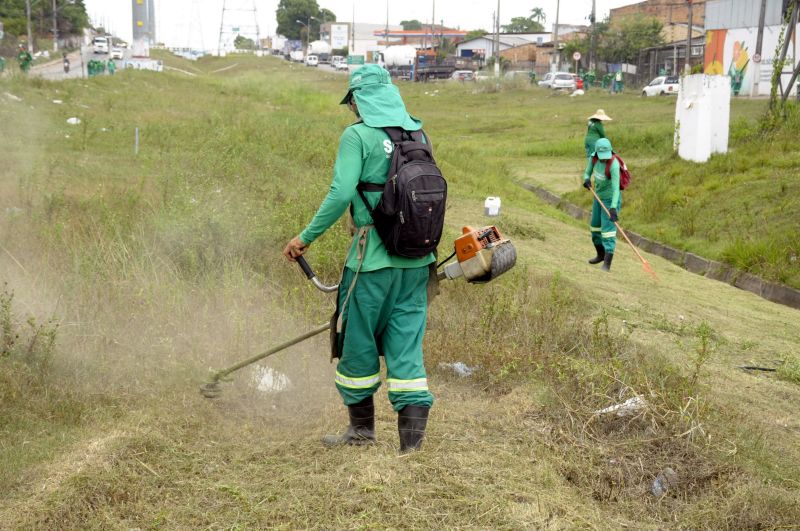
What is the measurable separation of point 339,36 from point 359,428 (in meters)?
119

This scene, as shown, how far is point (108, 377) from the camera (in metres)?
5.00

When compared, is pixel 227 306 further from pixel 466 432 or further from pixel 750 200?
pixel 750 200

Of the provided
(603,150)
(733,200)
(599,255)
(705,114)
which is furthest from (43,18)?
(603,150)

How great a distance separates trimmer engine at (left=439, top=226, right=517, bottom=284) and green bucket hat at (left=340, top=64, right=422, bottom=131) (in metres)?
0.59

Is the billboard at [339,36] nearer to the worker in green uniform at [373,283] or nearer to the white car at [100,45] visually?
the white car at [100,45]

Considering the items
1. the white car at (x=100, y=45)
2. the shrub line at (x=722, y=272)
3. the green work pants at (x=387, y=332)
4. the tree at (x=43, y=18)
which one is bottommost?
the shrub line at (x=722, y=272)

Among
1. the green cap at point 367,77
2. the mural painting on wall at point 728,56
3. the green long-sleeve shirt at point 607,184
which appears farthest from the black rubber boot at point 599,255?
the mural painting on wall at point 728,56

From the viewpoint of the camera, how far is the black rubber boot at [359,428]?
14.3ft

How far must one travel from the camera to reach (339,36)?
119 meters

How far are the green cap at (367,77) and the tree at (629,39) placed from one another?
58.6 m

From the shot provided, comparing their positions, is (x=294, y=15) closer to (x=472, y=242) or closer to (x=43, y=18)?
(x=43, y=18)

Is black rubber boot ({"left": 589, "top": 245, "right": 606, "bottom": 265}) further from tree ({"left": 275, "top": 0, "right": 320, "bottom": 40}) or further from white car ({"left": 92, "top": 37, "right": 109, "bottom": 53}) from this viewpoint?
tree ({"left": 275, "top": 0, "right": 320, "bottom": 40})

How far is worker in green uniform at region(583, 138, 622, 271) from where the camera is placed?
399 inches

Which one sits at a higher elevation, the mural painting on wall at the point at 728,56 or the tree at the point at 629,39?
the tree at the point at 629,39
